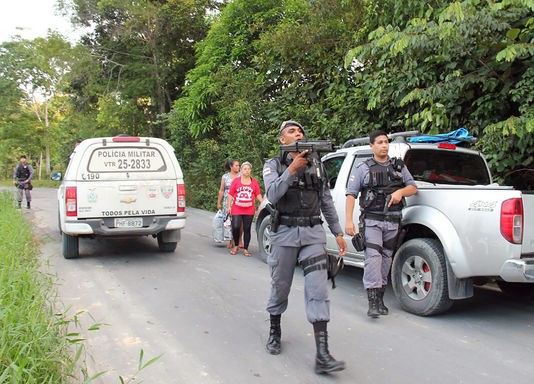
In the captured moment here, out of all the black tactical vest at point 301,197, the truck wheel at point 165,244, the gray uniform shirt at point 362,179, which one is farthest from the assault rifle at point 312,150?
the truck wheel at point 165,244

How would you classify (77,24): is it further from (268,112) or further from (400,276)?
(400,276)

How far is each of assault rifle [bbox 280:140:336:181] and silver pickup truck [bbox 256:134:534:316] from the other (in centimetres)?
155

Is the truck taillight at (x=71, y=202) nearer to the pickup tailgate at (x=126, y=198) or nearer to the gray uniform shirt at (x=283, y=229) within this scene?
the pickup tailgate at (x=126, y=198)

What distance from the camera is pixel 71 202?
21.8 feet

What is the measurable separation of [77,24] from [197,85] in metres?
10.5

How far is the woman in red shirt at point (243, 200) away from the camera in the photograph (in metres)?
7.73

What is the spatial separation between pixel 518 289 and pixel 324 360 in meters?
3.28

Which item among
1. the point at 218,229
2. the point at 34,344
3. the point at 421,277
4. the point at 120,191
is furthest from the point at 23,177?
the point at 421,277

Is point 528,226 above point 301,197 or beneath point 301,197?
beneath

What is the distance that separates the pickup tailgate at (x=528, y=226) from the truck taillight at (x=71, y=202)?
568cm

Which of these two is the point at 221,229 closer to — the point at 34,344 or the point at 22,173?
the point at 34,344

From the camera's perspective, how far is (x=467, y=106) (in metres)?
7.11

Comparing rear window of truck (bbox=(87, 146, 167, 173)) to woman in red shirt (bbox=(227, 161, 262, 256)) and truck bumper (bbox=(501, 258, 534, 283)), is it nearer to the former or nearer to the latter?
woman in red shirt (bbox=(227, 161, 262, 256))

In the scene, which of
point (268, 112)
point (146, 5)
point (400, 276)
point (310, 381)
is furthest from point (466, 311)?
point (146, 5)
